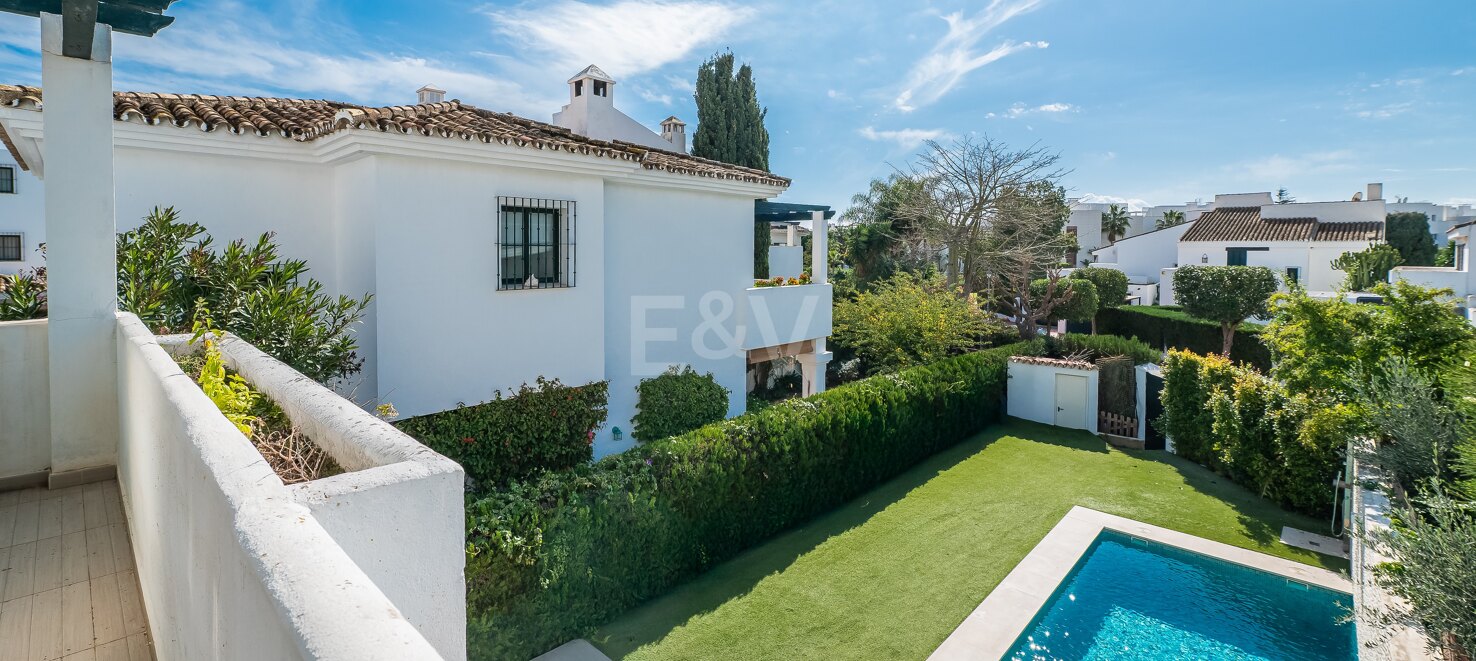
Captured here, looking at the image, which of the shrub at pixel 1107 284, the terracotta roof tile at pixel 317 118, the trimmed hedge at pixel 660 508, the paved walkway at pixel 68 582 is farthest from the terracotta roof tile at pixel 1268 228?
the paved walkway at pixel 68 582

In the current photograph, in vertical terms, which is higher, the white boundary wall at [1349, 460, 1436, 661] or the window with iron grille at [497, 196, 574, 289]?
the window with iron grille at [497, 196, 574, 289]

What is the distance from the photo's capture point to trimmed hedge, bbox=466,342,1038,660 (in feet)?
24.6

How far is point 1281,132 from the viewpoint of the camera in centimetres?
3375

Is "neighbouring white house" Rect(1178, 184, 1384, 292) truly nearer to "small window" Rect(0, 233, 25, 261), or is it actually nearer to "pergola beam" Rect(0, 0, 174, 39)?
"pergola beam" Rect(0, 0, 174, 39)

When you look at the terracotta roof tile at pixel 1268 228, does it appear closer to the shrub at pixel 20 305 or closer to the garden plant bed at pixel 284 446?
the garden plant bed at pixel 284 446

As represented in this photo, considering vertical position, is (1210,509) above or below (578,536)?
below

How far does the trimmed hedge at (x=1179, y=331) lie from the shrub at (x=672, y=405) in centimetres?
2088

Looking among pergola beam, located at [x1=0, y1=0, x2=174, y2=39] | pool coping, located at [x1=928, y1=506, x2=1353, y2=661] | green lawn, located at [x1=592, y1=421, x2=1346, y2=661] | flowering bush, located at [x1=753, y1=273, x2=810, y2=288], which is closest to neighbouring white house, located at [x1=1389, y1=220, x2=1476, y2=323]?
green lawn, located at [x1=592, y1=421, x2=1346, y2=661]

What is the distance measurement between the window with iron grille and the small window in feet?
105

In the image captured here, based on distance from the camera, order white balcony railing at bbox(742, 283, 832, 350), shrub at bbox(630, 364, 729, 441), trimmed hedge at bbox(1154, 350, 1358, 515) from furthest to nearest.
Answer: white balcony railing at bbox(742, 283, 832, 350), shrub at bbox(630, 364, 729, 441), trimmed hedge at bbox(1154, 350, 1358, 515)

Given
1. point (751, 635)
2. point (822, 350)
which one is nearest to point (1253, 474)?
point (822, 350)

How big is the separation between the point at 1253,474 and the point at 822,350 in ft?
33.7

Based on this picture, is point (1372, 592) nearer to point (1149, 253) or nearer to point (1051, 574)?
point (1051, 574)

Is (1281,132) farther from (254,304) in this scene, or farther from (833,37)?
(254,304)
